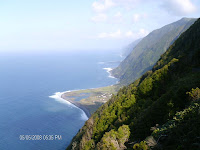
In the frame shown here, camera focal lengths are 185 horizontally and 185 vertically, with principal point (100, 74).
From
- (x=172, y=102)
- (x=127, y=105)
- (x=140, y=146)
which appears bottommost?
(x=127, y=105)

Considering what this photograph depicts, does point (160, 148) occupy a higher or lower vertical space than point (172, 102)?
lower

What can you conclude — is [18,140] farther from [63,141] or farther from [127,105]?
[127,105]

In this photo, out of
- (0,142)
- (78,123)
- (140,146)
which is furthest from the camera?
(78,123)

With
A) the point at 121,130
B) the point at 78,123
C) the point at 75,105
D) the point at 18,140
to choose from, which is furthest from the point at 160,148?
the point at 75,105

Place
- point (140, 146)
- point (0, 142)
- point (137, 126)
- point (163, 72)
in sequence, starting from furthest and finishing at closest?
point (0, 142), point (163, 72), point (137, 126), point (140, 146)

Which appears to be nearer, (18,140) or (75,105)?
(18,140)
